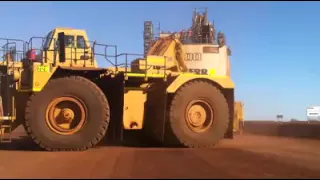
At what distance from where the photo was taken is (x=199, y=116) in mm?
14680

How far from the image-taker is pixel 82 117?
43.0ft

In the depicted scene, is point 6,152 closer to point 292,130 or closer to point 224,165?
point 224,165

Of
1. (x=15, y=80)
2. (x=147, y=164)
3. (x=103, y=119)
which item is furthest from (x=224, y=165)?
(x=15, y=80)

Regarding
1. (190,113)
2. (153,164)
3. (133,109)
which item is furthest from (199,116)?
(153,164)

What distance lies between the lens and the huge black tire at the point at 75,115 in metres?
12.7

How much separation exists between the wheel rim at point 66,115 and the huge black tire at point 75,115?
77 millimetres

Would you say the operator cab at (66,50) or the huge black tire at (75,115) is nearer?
the huge black tire at (75,115)

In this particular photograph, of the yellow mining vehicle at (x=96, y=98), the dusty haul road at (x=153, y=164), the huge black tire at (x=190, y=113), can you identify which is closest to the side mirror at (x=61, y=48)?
the yellow mining vehicle at (x=96, y=98)

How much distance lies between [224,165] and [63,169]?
353 centimetres

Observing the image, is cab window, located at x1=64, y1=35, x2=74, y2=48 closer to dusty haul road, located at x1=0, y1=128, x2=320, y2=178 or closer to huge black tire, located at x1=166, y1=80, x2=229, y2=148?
dusty haul road, located at x1=0, y1=128, x2=320, y2=178

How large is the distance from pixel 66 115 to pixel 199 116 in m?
4.34

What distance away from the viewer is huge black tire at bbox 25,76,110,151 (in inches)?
498

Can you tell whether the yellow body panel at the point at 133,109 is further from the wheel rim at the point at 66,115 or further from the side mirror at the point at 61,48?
the side mirror at the point at 61,48

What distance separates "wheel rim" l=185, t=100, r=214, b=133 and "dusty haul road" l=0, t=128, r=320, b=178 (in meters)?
1.57
